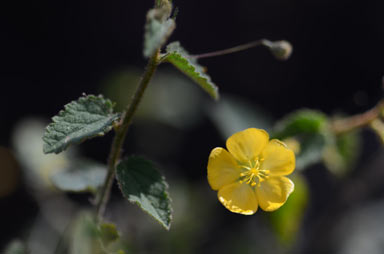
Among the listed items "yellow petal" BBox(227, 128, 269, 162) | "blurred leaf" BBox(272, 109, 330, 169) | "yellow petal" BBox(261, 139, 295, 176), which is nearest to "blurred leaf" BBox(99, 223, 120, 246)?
"yellow petal" BBox(227, 128, 269, 162)

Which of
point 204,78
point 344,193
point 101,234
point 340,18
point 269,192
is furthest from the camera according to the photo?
point 340,18

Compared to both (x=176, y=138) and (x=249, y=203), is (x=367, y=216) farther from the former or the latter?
(x=249, y=203)

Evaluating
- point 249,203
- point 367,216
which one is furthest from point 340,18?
point 249,203

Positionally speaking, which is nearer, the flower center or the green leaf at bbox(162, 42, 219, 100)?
the green leaf at bbox(162, 42, 219, 100)

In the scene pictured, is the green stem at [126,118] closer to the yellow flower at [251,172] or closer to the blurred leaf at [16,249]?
the yellow flower at [251,172]

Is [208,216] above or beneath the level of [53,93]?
beneath

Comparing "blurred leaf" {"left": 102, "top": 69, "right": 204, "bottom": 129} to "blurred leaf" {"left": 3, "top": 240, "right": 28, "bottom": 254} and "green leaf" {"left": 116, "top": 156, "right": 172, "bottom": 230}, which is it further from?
"green leaf" {"left": 116, "top": 156, "right": 172, "bottom": 230}
